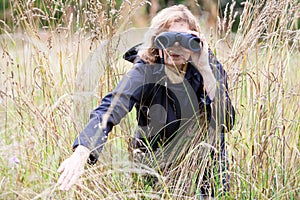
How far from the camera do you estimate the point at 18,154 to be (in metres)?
2.04

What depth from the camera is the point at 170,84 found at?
2.12 m

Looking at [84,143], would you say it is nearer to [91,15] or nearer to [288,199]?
[91,15]

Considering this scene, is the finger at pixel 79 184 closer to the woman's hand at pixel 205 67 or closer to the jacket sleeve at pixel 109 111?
the jacket sleeve at pixel 109 111

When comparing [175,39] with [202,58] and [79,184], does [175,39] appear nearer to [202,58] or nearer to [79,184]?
[202,58]

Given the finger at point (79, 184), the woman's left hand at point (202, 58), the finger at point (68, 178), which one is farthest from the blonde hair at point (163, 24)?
the finger at point (68, 178)

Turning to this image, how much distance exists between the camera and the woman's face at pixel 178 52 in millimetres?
1962

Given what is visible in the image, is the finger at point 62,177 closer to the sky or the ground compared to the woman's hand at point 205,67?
closer to the ground

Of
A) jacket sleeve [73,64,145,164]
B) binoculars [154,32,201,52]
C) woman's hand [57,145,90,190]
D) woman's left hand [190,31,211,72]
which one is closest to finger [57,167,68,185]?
woman's hand [57,145,90,190]

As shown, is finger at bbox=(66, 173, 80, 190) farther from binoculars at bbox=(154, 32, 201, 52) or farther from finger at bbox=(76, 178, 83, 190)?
binoculars at bbox=(154, 32, 201, 52)

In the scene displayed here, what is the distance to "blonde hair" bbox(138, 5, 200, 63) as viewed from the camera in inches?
82.0

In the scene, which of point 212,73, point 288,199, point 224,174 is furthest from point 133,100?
point 288,199

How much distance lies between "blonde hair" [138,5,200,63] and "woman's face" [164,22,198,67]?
0.02 m

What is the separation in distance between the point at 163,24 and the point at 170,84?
9.7 inches

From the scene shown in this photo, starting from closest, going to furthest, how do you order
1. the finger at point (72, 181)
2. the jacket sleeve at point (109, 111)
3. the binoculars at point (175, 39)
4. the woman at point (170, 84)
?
the finger at point (72, 181), the jacket sleeve at point (109, 111), the binoculars at point (175, 39), the woman at point (170, 84)
